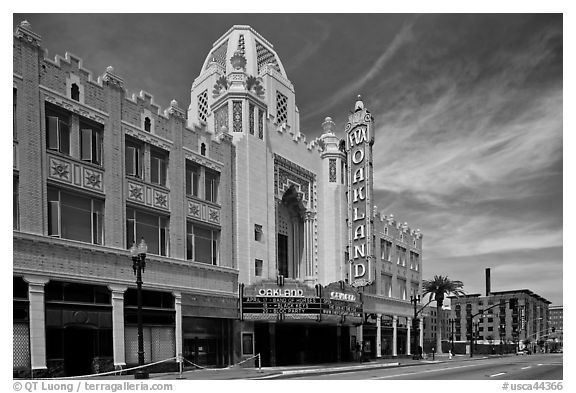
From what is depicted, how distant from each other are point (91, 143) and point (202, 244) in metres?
7.79

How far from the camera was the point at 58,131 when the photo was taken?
19562 mm

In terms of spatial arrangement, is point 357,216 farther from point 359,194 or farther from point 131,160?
point 131,160

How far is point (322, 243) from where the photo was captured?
3500 centimetres

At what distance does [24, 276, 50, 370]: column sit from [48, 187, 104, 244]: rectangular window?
6.17ft

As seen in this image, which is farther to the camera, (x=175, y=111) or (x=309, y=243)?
(x=309, y=243)

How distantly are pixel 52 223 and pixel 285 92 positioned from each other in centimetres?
1798

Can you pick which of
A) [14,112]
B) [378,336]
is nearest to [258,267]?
[14,112]

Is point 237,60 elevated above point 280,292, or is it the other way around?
point 237,60

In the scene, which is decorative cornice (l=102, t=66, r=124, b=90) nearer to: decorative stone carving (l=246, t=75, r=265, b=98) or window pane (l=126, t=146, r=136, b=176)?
window pane (l=126, t=146, r=136, b=176)

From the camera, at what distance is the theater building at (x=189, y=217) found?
18.7 metres

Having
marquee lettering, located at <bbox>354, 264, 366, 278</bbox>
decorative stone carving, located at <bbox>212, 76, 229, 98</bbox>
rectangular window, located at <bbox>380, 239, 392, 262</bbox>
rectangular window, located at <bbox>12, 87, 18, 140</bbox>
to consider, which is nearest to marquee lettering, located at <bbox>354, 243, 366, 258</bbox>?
marquee lettering, located at <bbox>354, 264, 366, 278</bbox>

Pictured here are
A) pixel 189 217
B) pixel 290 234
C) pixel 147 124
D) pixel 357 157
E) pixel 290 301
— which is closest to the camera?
pixel 147 124

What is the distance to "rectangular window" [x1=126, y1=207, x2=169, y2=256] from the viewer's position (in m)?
22.6

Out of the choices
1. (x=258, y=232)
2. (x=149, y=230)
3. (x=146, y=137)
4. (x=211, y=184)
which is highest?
(x=146, y=137)
